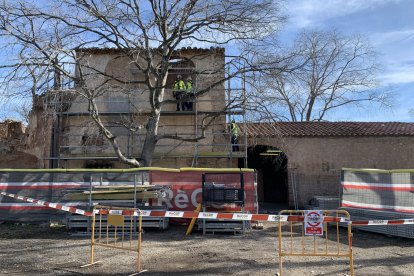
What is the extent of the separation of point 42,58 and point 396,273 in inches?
455

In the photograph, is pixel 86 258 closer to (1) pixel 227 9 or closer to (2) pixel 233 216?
(2) pixel 233 216

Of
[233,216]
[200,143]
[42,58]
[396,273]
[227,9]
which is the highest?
[227,9]

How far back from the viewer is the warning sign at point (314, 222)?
7.06 metres

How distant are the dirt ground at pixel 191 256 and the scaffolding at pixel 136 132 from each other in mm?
6588

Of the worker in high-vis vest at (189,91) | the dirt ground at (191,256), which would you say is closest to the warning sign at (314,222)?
the dirt ground at (191,256)

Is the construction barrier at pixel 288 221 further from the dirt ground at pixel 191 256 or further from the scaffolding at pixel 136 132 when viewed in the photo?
the scaffolding at pixel 136 132

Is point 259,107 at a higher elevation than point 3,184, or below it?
higher

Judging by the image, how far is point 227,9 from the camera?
49.4 feet

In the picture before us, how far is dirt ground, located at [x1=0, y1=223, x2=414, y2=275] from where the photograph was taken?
7520mm

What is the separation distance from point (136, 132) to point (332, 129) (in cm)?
995

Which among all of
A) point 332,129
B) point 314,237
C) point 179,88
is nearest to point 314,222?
point 314,237

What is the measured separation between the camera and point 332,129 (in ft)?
69.3

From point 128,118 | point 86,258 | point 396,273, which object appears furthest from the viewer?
point 128,118

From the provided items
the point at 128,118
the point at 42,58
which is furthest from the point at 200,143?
the point at 42,58
